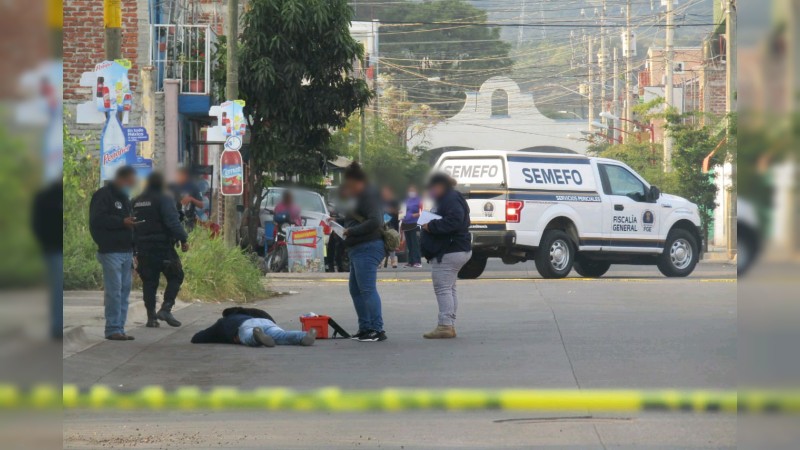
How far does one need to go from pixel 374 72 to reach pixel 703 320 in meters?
5.59

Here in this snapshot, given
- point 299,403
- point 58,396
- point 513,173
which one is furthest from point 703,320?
point 58,396

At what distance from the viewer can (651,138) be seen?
469 inches

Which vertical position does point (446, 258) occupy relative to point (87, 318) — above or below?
above

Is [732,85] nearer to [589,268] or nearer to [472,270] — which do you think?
[472,270]

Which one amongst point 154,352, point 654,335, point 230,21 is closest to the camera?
point 230,21

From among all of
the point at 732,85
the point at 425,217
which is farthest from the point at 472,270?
the point at 732,85

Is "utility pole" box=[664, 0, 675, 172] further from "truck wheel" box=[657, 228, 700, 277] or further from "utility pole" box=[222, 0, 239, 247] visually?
"truck wheel" box=[657, 228, 700, 277]

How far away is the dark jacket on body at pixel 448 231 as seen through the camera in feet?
34.6

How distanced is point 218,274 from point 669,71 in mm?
6275

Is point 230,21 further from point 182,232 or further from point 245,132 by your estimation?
point 182,232

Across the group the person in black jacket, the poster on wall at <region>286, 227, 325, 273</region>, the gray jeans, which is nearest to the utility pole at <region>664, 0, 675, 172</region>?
the gray jeans

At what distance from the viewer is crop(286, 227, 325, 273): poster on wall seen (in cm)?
1869

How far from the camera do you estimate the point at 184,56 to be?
22.1ft

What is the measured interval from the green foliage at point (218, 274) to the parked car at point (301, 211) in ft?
1.83
